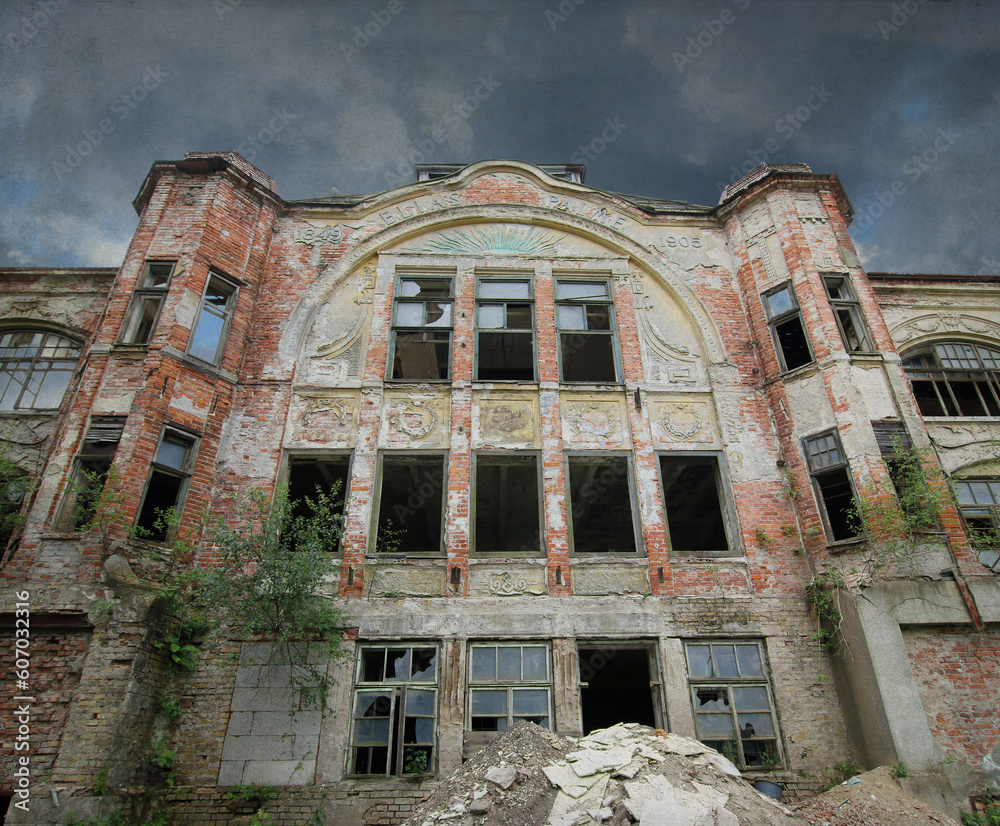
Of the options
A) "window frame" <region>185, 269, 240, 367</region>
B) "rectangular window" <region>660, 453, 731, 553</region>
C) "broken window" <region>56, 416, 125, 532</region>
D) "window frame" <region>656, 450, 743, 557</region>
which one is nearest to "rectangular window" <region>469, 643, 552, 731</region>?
"window frame" <region>656, 450, 743, 557</region>

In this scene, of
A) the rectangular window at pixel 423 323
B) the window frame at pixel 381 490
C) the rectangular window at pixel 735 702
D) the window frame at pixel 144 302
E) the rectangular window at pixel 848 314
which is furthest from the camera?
the rectangular window at pixel 423 323

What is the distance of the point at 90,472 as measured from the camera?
916 centimetres

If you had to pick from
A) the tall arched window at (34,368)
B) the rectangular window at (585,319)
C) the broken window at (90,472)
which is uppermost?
the rectangular window at (585,319)

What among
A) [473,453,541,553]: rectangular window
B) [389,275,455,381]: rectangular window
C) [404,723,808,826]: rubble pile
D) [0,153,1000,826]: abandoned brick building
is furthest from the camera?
[389,275,455,381]: rectangular window

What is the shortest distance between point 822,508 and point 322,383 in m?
8.46

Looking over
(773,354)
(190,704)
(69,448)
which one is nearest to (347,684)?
(190,704)

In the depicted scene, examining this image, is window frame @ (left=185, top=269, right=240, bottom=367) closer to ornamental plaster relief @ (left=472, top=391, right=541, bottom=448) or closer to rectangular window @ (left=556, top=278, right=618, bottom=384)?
ornamental plaster relief @ (left=472, top=391, right=541, bottom=448)

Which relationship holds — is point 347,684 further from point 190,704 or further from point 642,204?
point 642,204

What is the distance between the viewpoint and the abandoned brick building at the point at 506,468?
811 centimetres

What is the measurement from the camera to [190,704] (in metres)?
8.38

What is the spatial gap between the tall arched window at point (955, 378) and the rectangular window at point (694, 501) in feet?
15.7

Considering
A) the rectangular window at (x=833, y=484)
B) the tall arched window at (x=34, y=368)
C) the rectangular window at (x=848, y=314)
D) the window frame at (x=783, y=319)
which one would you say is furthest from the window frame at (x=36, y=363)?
the rectangular window at (x=848, y=314)

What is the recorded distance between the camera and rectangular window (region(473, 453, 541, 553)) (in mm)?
10820

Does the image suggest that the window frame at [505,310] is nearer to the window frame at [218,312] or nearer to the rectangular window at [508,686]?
the window frame at [218,312]
